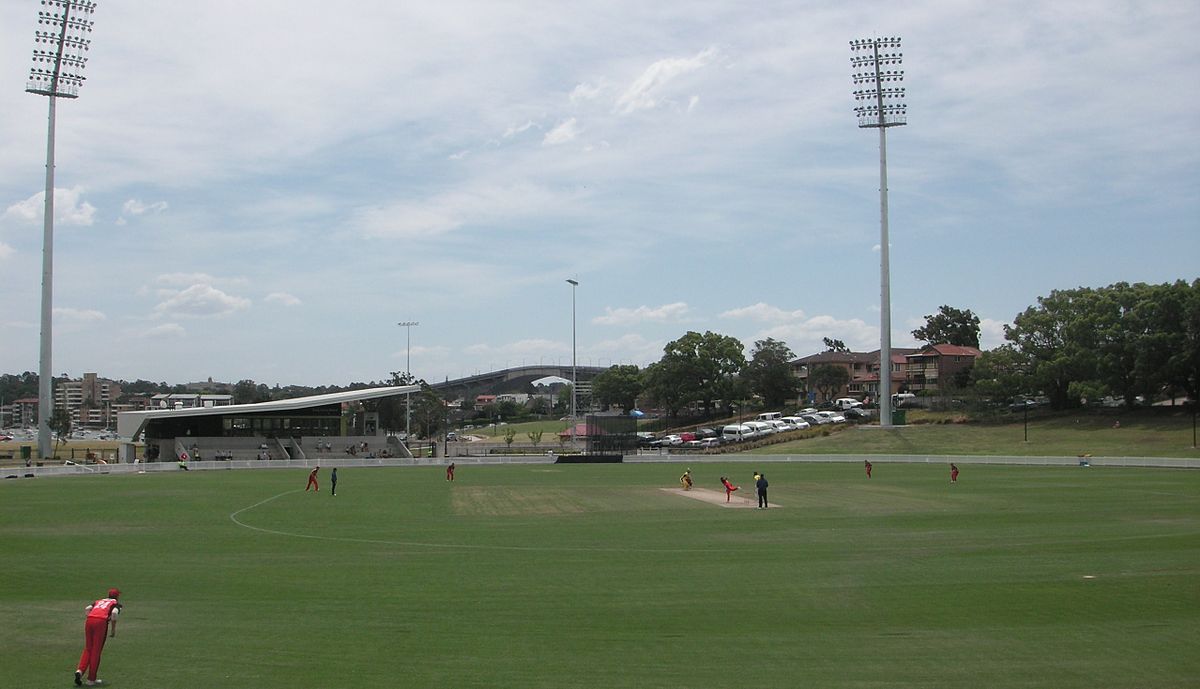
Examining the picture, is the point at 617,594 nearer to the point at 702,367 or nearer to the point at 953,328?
the point at 702,367

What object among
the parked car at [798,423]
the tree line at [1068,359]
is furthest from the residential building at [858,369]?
the parked car at [798,423]

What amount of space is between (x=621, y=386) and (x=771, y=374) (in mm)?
31863

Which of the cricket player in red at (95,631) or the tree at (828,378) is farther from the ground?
the tree at (828,378)

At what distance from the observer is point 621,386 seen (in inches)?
6836

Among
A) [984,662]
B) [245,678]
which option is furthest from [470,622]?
[984,662]

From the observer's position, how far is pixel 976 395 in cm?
11238

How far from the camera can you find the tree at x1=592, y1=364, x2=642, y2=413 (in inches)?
6826

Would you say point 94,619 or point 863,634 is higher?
point 94,619

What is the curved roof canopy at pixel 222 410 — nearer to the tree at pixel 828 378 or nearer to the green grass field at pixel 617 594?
the green grass field at pixel 617 594

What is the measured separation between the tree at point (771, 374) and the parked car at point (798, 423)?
2751 cm

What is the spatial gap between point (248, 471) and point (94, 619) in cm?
6826

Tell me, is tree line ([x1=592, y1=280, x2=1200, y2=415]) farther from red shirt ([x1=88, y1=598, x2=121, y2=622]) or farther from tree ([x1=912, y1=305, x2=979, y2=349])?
red shirt ([x1=88, y1=598, x2=121, y2=622])

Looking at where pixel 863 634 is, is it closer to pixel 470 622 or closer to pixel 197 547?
pixel 470 622

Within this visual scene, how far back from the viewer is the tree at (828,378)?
156 meters
